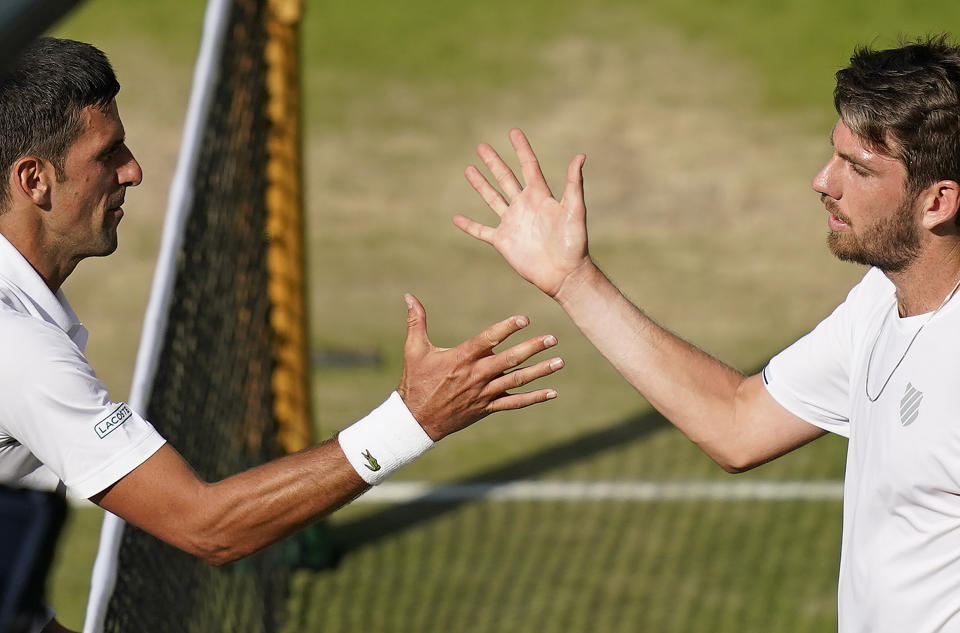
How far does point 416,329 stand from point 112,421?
34.4 inches

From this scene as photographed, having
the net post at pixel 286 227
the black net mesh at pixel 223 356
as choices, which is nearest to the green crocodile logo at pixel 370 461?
the black net mesh at pixel 223 356

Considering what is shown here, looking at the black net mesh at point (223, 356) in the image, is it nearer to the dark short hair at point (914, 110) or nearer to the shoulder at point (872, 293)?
the shoulder at point (872, 293)

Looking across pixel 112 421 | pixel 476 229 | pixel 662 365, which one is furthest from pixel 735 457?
pixel 112 421

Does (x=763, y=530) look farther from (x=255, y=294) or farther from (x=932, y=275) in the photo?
(x=932, y=275)

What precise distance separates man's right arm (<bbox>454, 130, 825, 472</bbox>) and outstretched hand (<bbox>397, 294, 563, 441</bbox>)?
529 millimetres

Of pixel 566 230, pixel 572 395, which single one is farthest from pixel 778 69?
pixel 566 230

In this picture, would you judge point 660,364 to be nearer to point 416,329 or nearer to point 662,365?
point 662,365

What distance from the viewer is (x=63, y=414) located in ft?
11.5

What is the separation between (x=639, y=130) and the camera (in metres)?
13.8

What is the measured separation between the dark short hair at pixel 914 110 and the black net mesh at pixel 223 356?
267 cm

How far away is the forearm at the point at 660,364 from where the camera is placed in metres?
4.46

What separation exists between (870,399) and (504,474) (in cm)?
480

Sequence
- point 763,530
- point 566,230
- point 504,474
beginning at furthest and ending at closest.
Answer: point 504,474 → point 763,530 → point 566,230

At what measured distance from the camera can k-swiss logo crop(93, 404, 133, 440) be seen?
11.7 feet
